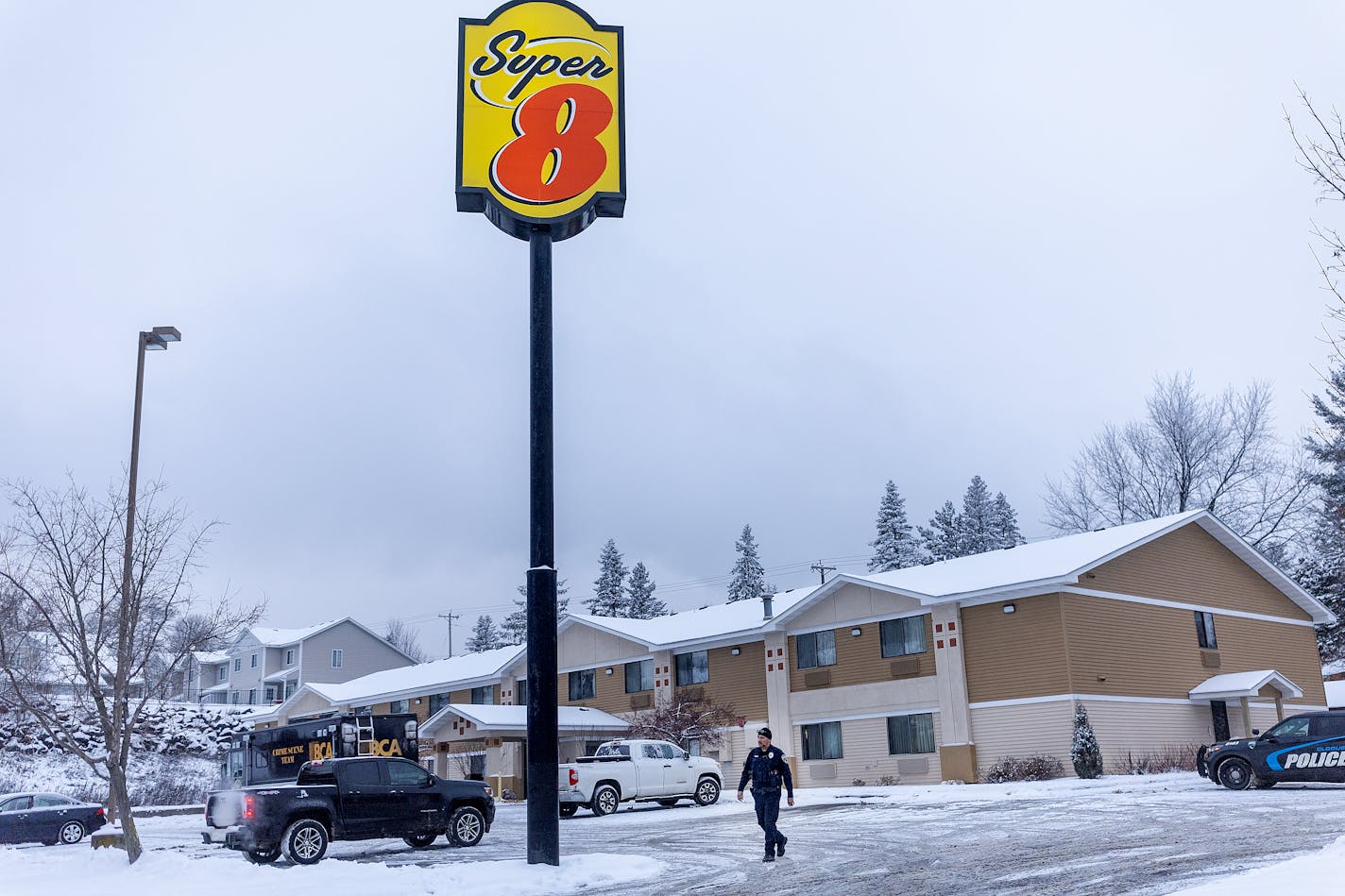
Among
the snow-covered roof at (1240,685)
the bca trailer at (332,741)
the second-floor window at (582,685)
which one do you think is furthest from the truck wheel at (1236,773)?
the second-floor window at (582,685)

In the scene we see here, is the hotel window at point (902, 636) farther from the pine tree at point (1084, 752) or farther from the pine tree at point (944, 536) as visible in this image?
the pine tree at point (944, 536)

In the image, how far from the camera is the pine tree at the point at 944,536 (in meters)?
73.6

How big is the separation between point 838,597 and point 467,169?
85.6 feet

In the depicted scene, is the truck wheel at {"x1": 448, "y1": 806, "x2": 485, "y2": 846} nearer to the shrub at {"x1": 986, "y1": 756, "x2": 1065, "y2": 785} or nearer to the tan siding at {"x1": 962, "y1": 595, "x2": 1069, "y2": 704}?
→ the shrub at {"x1": 986, "y1": 756, "x2": 1065, "y2": 785}

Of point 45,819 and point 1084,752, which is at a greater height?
point 1084,752

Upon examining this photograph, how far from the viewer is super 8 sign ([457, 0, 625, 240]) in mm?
17172

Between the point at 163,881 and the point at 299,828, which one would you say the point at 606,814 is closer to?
the point at 299,828

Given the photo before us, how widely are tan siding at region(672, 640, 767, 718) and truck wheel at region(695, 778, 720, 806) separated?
398 inches

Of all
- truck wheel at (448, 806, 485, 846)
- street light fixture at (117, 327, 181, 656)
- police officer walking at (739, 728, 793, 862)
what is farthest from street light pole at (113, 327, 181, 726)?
police officer walking at (739, 728, 793, 862)

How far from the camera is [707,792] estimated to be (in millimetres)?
32156

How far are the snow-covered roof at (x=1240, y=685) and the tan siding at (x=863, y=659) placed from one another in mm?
8182

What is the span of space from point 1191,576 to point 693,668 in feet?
58.8

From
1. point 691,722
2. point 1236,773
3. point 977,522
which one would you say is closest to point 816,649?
point 691,722

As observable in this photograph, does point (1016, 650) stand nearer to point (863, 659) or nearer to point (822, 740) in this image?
point (863, 659)
